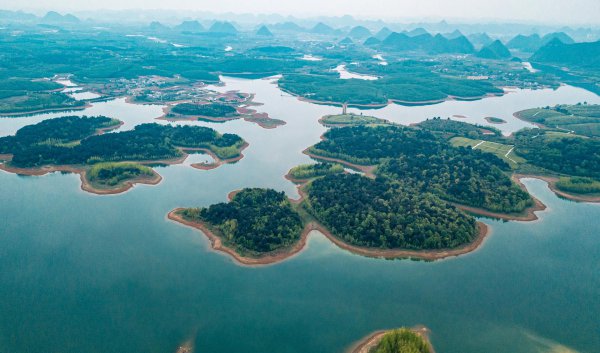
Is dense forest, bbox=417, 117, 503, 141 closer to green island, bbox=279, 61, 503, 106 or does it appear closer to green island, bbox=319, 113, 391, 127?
green island, bbox=319, 113, 391, 127

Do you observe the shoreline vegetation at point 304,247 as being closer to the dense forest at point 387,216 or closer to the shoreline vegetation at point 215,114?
the dense forest at point 387,216

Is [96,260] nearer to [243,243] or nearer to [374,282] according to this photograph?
[243,243]

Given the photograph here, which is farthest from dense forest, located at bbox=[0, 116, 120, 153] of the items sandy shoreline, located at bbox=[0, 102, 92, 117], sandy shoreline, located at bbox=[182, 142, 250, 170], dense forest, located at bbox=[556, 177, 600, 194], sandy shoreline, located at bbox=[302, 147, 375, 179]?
dense forest, located at bbox=[556, 177, 600, 194]

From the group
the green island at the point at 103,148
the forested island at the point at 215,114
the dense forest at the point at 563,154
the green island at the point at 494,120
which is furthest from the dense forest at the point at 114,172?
the green island at the point at 494,120

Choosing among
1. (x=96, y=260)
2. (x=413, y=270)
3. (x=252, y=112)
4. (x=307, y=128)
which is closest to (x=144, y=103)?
(x=252, y=112)

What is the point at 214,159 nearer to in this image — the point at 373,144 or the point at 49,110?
the point at 373,144

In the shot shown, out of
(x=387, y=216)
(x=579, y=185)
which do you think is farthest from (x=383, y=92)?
(x=387, y=216)
